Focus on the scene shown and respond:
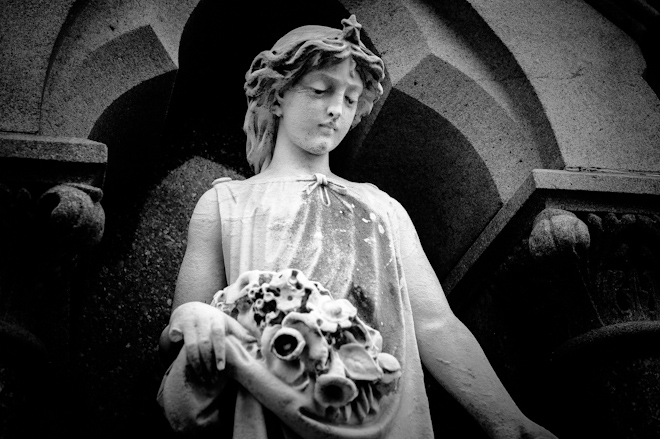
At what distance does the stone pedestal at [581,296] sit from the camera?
156 inches

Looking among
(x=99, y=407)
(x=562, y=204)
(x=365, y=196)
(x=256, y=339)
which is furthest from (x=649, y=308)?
(x=99, y=407)

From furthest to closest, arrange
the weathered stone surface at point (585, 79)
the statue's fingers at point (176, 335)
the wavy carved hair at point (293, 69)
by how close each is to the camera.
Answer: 1. the weathered stone surface at point (585, 79)
2. the wavy carved hair at point (293, 69)
3. the statue's fingers at point (176, 335)

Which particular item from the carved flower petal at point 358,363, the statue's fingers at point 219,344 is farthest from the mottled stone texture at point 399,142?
the carved flower petal at point 358,363

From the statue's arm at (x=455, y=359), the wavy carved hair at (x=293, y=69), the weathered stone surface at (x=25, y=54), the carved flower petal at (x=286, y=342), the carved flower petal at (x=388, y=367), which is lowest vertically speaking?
the statue's arm at (x=455, y=359)

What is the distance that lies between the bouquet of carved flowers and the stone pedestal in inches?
43.5

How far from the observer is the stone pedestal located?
3.97 meters

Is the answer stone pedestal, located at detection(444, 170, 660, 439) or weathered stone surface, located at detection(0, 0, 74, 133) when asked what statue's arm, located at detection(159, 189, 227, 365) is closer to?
weathered stone surface, located at detection(0, 0, 74, 133)

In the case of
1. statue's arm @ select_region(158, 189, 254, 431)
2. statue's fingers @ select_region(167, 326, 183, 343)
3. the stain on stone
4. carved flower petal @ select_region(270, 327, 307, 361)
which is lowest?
the stain on stone

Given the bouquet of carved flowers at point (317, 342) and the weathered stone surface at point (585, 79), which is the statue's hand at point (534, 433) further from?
the weathered stone surface at point (585, 79)

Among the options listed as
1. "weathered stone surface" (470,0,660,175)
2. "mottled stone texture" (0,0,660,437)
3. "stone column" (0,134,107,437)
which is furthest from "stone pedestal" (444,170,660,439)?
"stone column" (0,134,107,437)

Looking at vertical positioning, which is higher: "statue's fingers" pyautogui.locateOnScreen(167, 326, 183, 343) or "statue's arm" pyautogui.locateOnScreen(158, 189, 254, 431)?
"statue's fingers" pyautogui.locateOnScreen(167, 326, 183, 343)

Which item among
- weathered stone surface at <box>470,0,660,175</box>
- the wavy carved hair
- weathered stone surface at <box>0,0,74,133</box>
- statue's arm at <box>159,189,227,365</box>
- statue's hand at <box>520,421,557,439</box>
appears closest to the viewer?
statue's hand at <box>520,421,557,439</box>

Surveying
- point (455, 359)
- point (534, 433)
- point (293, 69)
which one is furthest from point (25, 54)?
point (534, 433)

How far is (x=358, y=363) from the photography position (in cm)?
318
